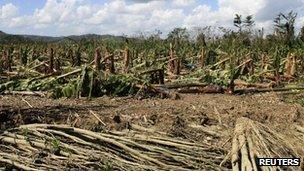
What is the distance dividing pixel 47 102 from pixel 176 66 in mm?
4054

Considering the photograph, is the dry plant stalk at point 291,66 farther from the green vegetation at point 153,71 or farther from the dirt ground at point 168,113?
the dirt ground at point 168,113

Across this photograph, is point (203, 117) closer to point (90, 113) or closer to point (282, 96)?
point (90, 113)

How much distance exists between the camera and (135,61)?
43.3 feet

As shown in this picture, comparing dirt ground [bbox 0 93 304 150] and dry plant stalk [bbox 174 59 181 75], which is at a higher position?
dry plant stalk [bbox 174 59 181 75]

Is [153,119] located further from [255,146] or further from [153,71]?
[153,71]

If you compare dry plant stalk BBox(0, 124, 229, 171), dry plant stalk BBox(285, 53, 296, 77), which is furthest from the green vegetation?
dry plant stalk BBox(0, 124, 229, 171)

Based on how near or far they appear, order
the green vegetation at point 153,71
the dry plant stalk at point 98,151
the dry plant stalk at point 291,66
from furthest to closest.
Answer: the dry plant stalk at point 291,66
the green vegetation at point 153,71
the dry plant stalk at point 98,151

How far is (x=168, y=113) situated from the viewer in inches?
250

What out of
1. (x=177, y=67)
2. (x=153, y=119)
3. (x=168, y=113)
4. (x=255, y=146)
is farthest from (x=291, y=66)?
(x=255, y=146)

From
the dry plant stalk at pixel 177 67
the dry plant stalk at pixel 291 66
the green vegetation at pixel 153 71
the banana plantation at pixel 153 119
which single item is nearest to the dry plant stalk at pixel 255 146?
the banana plantation at pixel 153 119

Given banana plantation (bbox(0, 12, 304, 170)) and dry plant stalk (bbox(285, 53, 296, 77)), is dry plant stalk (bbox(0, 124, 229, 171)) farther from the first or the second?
dry plant stalk (bbox(285, 53, 296, 77))

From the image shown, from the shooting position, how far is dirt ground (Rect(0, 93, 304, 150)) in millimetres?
5605

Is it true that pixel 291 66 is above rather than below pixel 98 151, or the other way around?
above

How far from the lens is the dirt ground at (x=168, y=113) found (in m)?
5.61
